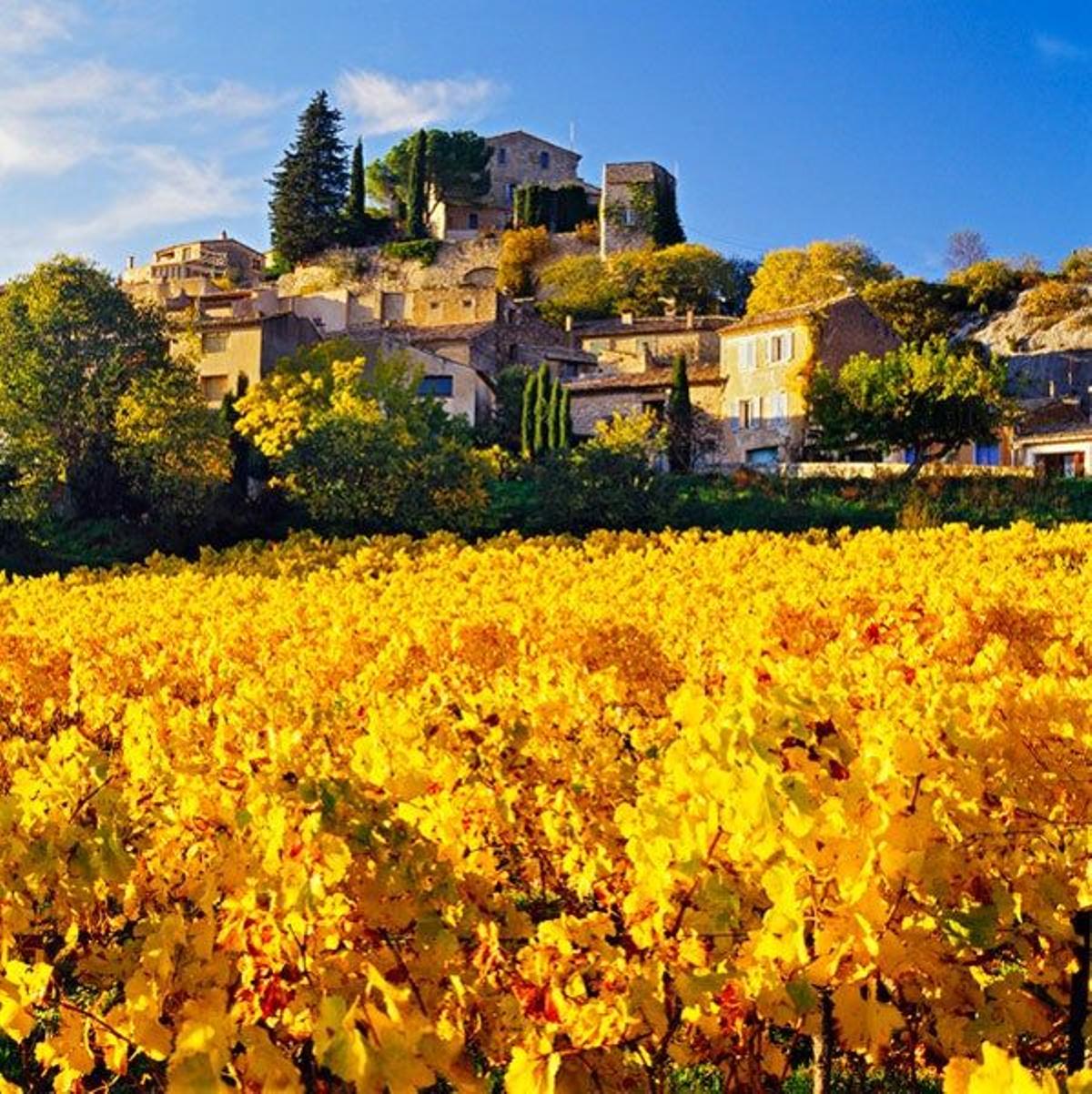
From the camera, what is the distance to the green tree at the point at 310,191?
8931cm

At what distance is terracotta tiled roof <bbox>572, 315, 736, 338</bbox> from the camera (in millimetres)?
68062

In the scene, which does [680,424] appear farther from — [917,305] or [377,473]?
[917,305]

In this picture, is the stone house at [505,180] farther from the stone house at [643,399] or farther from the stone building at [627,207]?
the stone house at [643,399]

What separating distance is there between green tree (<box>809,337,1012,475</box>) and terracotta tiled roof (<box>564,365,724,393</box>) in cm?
908

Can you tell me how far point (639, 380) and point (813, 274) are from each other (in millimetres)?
21116

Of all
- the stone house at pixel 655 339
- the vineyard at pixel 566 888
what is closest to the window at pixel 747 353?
the stone house at pixel 655 339

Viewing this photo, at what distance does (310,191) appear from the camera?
90.3 m

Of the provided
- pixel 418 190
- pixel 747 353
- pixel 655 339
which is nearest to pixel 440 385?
pixel 747 353

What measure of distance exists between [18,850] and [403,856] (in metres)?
1.21

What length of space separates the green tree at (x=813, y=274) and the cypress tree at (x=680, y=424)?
19.3 meters

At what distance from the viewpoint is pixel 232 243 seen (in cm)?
10412

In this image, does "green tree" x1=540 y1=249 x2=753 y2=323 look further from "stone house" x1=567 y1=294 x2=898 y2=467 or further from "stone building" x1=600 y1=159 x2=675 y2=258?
"stone house" x1=567 y1=294 x2=898 y2=467

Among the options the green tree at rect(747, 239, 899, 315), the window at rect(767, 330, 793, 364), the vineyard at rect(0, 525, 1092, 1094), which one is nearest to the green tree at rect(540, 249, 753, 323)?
the green tree at rect(747, 239, 899, 315)

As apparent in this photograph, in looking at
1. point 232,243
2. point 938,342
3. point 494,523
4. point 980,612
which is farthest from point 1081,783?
point 232,243
